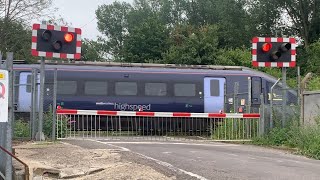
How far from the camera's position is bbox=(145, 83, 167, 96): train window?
23.2m

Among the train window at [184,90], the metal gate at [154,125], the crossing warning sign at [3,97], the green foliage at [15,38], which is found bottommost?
the metal gate at [154,125]

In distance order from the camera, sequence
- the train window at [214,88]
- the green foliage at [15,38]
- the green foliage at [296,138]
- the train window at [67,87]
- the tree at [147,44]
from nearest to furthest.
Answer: the green foliage at [296,138], the train window at [67,87], the train window at [214,88], the green foliage at [15,38], the tree at [147,44]

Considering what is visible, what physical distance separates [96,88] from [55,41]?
8837mm

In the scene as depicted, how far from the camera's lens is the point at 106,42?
79.3 m

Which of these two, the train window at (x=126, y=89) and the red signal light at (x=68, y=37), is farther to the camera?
the train window at (x=126, y=89)

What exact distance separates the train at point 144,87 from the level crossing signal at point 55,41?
27.0ft

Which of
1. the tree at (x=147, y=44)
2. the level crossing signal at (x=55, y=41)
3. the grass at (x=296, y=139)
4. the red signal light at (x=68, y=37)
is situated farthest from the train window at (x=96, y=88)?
the tree at (x=147, y=44)

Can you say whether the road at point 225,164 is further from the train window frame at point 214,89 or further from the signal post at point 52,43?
the train window frame at point 214,89

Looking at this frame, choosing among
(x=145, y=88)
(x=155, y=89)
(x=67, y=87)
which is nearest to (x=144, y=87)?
(x=145, y=88)

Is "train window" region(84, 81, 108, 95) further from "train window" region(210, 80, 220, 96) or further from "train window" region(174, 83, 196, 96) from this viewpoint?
"train window" region(210, 80, 220, 96)

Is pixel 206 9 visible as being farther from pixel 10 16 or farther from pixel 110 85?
pixel 110 85

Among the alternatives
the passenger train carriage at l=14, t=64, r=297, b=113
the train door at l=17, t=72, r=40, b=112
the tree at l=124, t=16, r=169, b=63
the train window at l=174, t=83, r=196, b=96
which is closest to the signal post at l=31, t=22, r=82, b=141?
the train door at l=17, t=72, r=40, b=112

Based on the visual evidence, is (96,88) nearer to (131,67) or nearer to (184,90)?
(131,67)

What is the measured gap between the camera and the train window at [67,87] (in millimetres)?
22547
